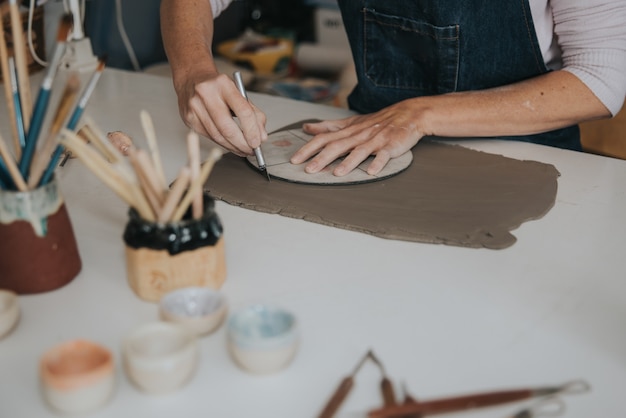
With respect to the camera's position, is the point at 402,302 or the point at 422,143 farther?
the point at 422,143

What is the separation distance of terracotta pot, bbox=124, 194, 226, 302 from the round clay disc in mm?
325

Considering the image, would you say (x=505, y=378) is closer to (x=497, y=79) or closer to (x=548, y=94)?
(x=548, y=94)

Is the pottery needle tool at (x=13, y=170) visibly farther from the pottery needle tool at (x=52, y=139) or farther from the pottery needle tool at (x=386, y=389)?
the pottery needle tool at (x=386, y=389)

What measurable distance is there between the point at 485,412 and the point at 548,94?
78cm

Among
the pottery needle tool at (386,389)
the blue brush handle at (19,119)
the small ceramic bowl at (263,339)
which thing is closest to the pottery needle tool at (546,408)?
the pottery needle tool at (386,389)

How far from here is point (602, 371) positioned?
72 centimetres

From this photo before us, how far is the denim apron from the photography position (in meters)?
1.35

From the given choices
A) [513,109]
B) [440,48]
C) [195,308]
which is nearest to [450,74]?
[440,48]

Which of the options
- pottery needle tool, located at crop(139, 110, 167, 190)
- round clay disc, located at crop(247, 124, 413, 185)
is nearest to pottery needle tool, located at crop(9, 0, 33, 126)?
pottery needle tool, located at crop(139, 110, 167, 190)

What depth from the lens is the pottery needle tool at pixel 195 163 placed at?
750 mm

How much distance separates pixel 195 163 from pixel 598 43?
34.0 inches

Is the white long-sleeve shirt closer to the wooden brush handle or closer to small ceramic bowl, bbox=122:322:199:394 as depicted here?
the wooden brush handle

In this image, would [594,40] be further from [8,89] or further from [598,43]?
[8,89]

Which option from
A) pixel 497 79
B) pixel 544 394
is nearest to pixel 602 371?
pixel 544 394
